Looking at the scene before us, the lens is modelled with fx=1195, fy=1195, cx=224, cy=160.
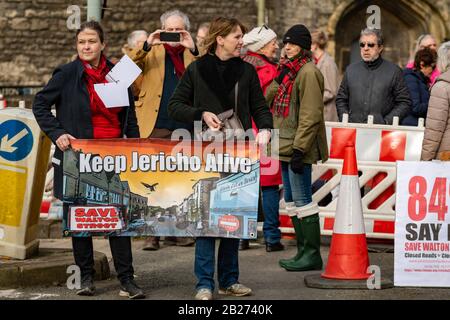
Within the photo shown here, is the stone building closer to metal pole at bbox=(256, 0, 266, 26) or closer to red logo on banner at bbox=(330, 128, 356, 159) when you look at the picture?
metal pole at bbox=(256, 0, 266, 26)

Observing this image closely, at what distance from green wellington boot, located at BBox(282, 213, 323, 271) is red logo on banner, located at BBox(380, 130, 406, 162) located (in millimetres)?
1927

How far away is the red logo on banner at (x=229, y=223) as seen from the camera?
761 cm

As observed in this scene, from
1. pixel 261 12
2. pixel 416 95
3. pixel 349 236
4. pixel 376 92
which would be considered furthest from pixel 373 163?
pixel 261 12

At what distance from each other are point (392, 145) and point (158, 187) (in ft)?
12.1

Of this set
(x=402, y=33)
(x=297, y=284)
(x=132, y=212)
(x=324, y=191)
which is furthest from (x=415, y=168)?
(x=402, y=33)

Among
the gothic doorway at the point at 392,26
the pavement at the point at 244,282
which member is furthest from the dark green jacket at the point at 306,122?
the gothic doorway at the point at 392,26

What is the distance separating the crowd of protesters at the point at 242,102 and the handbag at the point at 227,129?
0.13 feet

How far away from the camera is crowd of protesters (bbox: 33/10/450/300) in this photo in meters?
7.87

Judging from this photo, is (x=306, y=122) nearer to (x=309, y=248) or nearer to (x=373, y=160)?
(x=309, y=248)

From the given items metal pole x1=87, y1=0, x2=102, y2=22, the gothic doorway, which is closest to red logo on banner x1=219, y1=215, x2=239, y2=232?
metal pole x1=87, y1=0, x2=102, y2=22

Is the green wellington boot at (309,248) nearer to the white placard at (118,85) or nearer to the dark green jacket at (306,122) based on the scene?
the dark green jacket at (306,122)

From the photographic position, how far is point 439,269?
8266 mm
